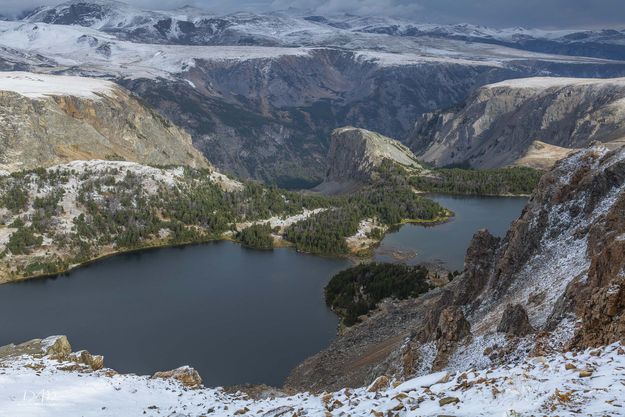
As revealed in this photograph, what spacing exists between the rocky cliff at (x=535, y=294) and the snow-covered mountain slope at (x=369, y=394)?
13.6 feet

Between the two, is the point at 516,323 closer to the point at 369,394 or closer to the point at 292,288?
the point at 369,394

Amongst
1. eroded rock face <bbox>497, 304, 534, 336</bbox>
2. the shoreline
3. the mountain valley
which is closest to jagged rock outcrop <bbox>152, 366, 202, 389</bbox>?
the mountain valley

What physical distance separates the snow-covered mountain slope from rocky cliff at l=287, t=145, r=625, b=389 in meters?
4.14

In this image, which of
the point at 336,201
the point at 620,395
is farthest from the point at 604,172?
the point at 336,201

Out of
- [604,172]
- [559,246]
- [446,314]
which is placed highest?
[604,172]

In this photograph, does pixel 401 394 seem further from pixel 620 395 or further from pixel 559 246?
pixel 559 246

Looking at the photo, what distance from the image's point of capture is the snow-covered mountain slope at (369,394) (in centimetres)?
1630

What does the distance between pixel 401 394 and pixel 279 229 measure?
12908 cm

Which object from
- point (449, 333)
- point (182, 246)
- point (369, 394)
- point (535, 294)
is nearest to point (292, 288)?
point (182, 246)

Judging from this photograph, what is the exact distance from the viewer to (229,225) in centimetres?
15112

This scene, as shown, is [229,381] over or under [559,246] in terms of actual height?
under

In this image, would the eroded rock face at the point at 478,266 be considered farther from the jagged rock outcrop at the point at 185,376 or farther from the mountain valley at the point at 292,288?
the jagged rock outcrop at the point at 185,376

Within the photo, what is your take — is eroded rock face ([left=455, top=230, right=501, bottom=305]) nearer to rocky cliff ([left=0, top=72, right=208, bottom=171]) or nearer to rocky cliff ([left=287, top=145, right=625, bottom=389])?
rocky cliff ([left=287, top=145, right=625, bottom=389])

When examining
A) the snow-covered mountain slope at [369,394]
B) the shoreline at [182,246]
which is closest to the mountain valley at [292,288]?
the snow-covered mountain slope at [369,394]
